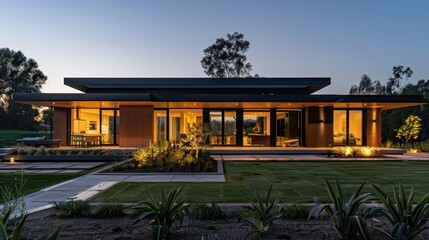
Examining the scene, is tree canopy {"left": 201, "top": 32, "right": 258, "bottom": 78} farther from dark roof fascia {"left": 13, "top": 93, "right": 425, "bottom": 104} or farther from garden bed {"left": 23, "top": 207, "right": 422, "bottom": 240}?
garden bed {"left": 23, "top": 207, "right": 422, "bottom": 240}

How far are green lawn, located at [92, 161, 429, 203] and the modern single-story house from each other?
10.0 meters

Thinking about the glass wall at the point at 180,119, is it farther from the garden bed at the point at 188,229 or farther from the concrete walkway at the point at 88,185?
the garden bed at the point at 188,229

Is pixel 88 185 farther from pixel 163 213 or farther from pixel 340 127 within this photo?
pixel 340 127

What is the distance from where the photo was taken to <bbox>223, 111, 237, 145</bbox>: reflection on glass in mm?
21609

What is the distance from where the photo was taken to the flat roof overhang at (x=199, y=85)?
885 inches

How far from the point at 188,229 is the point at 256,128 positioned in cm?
1828

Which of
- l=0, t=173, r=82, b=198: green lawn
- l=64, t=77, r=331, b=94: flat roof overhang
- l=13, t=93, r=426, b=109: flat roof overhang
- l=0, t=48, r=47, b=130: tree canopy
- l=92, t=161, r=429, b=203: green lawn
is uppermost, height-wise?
l=0, t=48, r=47, b=130: tree canopy

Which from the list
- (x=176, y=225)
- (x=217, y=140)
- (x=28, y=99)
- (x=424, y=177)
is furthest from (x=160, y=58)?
(x=176, y=225)

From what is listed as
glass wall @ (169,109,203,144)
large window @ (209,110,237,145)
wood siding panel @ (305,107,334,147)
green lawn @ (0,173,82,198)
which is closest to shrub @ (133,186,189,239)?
green lawn @ (0,173,82,198)

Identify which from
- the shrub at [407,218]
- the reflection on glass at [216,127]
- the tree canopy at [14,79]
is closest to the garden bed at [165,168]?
the shrub at [407,218]

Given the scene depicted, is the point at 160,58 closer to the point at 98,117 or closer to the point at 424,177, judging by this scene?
the point at 98,117

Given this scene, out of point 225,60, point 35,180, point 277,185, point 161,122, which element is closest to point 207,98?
point 161,122

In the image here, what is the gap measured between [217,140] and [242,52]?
26.0m

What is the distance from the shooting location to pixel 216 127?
21.6m
